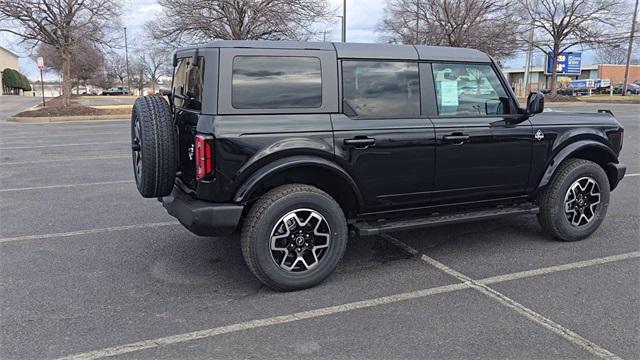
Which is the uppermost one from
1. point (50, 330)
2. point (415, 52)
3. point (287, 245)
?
point (415, 52)

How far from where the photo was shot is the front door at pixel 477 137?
4461mm

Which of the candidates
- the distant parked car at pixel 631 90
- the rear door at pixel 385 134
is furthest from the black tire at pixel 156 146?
the distant parked car at pixel 631 90

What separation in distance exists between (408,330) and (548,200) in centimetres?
250

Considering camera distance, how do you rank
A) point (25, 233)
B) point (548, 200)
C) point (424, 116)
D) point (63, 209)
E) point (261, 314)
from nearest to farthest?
point (261, 314)
point (424, 116)
point (548, 200)
point (25, 233)
point (63, 209)

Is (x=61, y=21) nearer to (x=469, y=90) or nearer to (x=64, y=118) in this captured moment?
(x=64, y=118)

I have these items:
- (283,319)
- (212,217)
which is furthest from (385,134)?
(283,319)

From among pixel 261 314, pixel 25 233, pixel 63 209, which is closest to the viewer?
pixel 261 314

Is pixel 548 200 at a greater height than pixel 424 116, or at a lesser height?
lesser

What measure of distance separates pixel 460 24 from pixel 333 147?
29.1m

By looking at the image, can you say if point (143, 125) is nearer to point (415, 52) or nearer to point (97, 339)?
point (97, 339)

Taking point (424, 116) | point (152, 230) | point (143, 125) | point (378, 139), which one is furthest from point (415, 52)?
point (152, 230)

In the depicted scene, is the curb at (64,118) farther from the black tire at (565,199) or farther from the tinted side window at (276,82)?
the black tire at (565,199)

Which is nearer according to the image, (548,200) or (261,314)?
(261,314)

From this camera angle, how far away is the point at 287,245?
13.0ft
